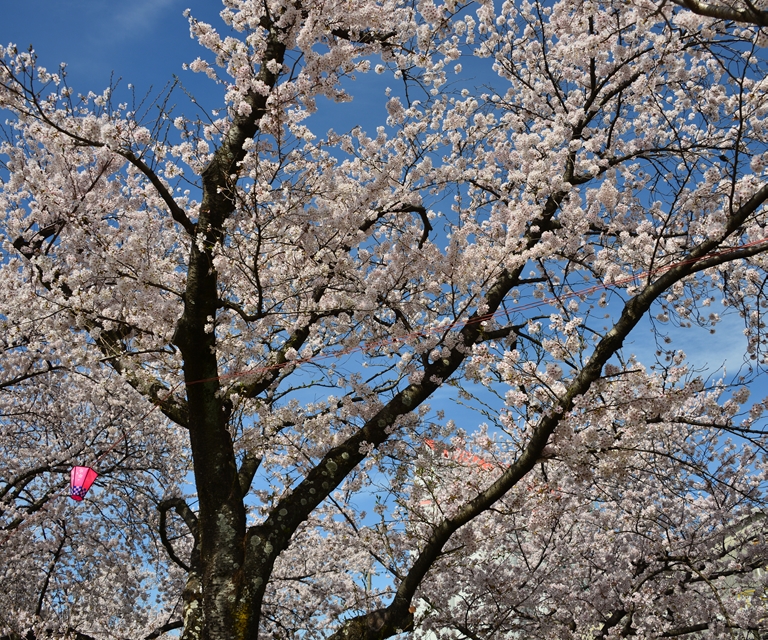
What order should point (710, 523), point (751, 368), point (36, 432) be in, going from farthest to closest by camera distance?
point (36, 432) → point (710, 523) → point (751, 368)

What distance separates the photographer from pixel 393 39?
5527 millimetres

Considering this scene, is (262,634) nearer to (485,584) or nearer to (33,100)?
(485,584)

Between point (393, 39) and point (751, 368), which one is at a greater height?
point (393, 39)

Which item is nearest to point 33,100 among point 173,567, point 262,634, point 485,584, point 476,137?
point 476,137

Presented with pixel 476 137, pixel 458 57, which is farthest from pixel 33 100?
pixel 476 137

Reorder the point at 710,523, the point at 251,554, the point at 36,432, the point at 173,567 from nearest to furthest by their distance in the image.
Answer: the point at 251,554 < the point at 710,523 < the point at 36,432 < the point at 173,567

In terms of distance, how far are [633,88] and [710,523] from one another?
565 cm

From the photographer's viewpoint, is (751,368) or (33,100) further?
(751,368)

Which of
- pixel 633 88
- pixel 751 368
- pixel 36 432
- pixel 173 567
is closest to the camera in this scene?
pixel 751 368

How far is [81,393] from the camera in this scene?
9.83m

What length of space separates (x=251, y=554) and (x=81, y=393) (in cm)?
648

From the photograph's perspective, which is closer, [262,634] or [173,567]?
[262,634]

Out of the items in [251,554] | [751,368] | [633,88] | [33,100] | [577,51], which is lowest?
[251,554]

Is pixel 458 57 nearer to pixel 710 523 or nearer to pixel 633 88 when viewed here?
pixel 633 88
